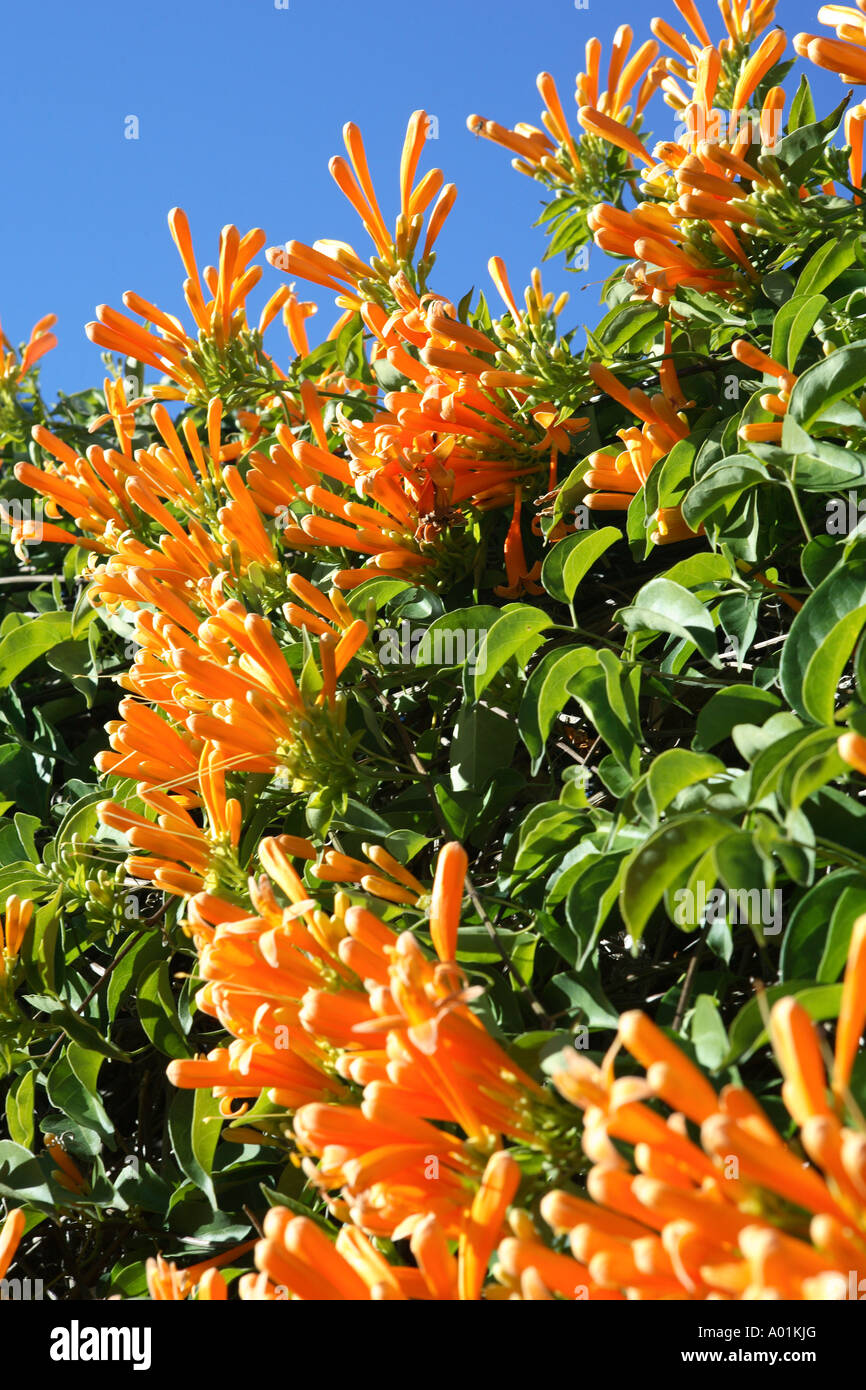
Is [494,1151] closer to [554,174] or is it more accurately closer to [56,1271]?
[56,1271]

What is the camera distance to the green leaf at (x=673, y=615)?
138cm

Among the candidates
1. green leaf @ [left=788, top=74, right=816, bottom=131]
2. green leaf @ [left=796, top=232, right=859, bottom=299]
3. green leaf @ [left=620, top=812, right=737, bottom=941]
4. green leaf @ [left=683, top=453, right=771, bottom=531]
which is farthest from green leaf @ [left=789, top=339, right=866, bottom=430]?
green leaf @ [left=788, top=74, right=816, bottom=131]

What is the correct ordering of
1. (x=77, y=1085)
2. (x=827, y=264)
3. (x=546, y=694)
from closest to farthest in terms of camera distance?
(x=546, y=694)
(x=827, y=264)
(x=77, y=1085)

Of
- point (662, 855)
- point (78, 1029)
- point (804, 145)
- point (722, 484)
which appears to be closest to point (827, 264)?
point (804, 145)

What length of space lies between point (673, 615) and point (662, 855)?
460 mm

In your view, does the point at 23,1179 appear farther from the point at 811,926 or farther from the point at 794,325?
the point at 794,325

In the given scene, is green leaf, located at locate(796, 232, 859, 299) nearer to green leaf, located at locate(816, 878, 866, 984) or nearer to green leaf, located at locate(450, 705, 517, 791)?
green leaf, located at locate(450, 705, 517, 791)

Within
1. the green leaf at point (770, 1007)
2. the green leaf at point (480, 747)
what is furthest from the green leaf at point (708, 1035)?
the green leaf at point (480, 747)

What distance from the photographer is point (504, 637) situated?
1.51m

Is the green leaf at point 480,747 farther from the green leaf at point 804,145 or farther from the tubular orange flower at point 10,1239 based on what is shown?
the green leaf at point 804,145

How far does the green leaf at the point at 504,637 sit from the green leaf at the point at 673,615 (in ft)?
0.38

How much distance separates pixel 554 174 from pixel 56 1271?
2264 millimetres

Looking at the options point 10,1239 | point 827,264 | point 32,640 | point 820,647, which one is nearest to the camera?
point 820,647

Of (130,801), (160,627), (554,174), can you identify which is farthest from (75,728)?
(554,174)
